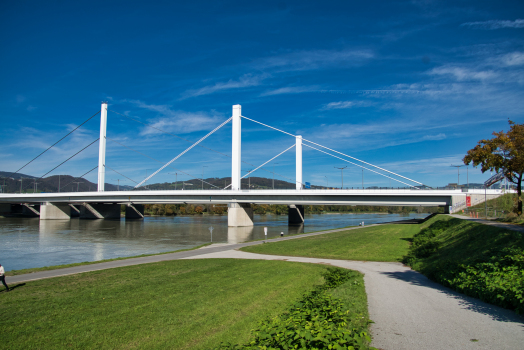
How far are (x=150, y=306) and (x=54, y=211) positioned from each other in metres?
91.0

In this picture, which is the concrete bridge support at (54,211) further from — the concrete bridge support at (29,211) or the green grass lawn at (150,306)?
the green grass lawn at (150,306)

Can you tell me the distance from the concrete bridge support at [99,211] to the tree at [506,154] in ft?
296

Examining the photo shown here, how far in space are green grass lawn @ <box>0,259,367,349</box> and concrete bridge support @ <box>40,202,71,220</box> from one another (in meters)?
82.5

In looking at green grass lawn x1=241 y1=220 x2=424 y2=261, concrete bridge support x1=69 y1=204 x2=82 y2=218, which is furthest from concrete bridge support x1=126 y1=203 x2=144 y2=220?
green grass lawn x1=241 y1=220 x2=424 y2=261

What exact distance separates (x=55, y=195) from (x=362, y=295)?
8816 centimetres

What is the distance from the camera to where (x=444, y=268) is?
484 inches

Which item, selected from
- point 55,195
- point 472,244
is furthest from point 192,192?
point 472,244

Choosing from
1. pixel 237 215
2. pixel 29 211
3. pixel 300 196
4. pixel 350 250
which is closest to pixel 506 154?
pixel 350 250

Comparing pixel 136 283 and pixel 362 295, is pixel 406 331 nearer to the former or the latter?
pixel 362 295

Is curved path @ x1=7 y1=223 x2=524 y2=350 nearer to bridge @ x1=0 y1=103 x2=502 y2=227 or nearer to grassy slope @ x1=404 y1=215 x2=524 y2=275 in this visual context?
grassy slope @ x1=404 y1=215 x2=524 y2=275

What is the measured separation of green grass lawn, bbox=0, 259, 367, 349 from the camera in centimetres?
724

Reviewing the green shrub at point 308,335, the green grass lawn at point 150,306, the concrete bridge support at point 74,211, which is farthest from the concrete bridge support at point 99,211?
the green shrub at point 308,335

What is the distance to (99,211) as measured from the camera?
308 ft

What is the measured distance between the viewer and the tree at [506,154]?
2462 cm
